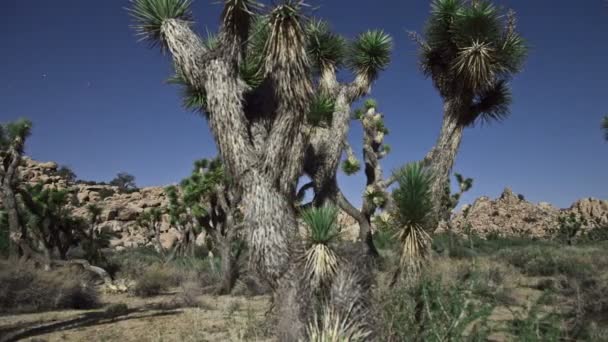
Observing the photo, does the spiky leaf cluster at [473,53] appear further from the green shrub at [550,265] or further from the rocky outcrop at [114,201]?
the rocky outcrop at [114,201]

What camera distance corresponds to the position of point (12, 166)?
15.8 meters

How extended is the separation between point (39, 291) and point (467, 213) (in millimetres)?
33134

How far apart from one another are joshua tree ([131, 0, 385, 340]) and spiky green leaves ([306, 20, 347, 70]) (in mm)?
4170

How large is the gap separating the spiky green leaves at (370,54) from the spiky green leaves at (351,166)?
321 cm

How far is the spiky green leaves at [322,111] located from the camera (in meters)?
11.3

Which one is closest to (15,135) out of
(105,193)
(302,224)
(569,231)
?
(302,224)

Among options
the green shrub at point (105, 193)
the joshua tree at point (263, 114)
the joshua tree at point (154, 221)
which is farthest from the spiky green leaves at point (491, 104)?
the green shrub at point (105, 193)

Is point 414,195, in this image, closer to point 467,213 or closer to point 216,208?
point 216,208

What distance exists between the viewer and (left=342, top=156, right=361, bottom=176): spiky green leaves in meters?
16.0

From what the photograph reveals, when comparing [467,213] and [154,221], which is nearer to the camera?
[154,221]

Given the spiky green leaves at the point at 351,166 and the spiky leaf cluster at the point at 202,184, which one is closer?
the spiky green leaves at the point at 351,166

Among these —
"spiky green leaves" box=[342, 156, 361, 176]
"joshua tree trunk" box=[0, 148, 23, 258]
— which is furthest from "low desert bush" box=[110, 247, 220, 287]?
"spiky green leaves" box=[342, 156, 361, 176]

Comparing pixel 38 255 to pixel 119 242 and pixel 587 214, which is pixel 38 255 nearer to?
pixel 119 242

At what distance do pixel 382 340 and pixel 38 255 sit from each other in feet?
48.5
